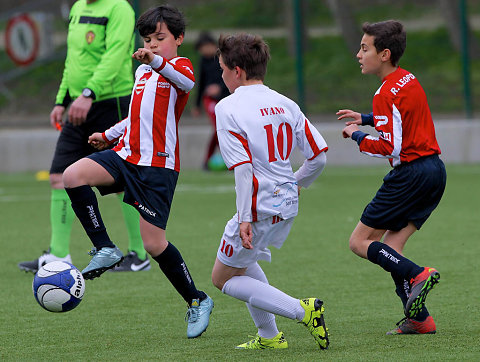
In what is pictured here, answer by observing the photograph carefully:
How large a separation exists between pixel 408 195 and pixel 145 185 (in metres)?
1.45

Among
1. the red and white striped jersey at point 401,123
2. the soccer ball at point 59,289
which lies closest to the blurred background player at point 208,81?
the soccer ball at point 59,289

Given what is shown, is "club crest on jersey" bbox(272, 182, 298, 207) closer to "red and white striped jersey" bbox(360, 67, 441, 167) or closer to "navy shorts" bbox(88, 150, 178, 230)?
"red and white striped jersey" bbox(360, 67, 441, 167)

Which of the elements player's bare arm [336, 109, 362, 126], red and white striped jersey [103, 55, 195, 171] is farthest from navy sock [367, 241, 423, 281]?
red and white striped jersey [103, 55, 195, 171]

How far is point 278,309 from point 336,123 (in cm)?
1170

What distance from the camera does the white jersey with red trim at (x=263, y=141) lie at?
4.47 metres

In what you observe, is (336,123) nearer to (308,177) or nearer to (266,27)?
(266,27)

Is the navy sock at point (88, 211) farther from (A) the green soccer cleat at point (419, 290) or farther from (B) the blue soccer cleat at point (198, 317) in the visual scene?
(A) the green soccer cleat at point (419, 290)

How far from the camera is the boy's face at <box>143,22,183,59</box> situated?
5375 mm

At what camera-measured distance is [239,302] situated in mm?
5848

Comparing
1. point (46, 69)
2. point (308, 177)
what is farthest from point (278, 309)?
point (46, 69)

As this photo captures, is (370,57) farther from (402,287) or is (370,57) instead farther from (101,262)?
(101,262)

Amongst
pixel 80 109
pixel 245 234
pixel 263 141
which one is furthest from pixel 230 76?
pixel 80 109

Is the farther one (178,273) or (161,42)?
(161,42)

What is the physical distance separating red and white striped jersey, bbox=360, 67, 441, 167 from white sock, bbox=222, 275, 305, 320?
850mm
